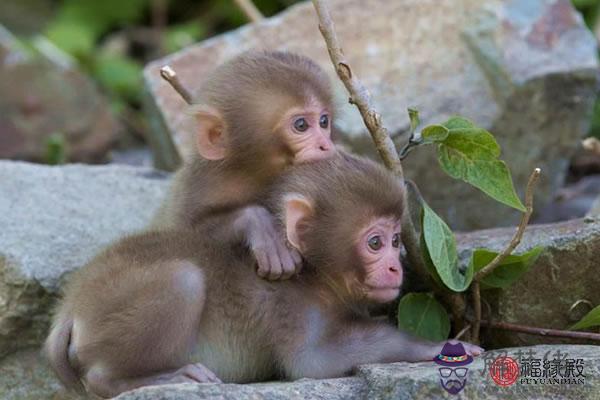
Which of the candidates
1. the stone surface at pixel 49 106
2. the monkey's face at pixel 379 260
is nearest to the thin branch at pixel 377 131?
the monkey's face at pixel 379 260

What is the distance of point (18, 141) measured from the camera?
8969 mm

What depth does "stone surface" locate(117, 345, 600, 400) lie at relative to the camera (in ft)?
11.0

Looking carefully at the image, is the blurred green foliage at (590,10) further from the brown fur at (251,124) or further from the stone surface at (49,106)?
the brown fur at (251,124)

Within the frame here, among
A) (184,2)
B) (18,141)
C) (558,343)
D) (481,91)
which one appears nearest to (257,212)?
(558,343)

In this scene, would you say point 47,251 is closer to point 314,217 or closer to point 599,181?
point 314,217

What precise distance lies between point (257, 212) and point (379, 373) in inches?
39.1

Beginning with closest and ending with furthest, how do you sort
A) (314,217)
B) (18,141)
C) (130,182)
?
(314,217) → (130,182) → (18,141)

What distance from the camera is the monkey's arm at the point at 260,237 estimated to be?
4.07m

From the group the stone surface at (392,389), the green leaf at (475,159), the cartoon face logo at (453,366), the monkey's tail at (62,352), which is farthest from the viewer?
the green leaf at (475,159)

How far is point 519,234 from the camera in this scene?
12.8 ft

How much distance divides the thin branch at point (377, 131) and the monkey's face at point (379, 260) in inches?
6.8

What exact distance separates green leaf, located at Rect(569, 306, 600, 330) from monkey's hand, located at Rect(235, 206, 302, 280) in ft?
3.35

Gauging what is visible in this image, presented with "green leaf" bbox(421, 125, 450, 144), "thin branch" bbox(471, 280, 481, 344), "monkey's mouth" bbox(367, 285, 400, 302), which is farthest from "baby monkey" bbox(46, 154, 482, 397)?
"thin branch" bbox(471, 280, 481, 344)

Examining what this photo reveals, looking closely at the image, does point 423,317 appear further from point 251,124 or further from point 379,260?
point 251,124
